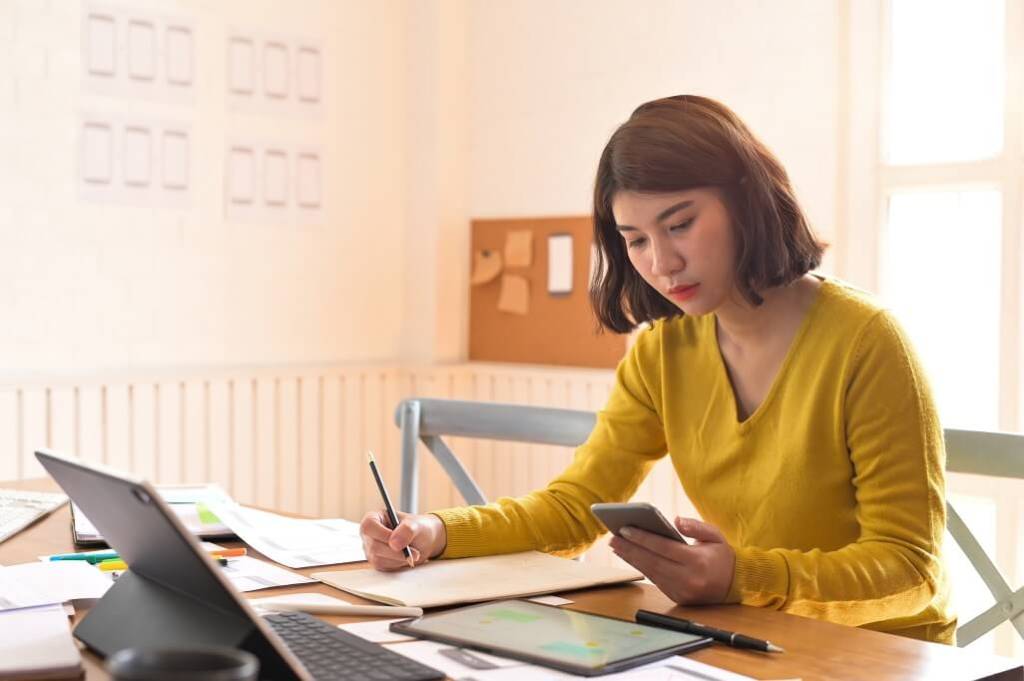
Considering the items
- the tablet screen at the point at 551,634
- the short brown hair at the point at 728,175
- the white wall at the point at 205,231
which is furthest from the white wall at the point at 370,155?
the tablet screen at the point at 551,634

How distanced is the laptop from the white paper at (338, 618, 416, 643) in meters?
0.03

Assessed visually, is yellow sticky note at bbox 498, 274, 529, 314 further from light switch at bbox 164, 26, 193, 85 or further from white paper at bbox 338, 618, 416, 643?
white paper at bbox 338, 618, 416, 643

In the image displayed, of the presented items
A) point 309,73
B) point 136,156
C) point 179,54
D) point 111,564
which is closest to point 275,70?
point 309,73

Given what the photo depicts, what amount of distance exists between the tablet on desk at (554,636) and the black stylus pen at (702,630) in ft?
0.05

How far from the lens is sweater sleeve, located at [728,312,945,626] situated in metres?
1.30

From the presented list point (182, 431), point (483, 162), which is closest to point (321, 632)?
point (182, 431)

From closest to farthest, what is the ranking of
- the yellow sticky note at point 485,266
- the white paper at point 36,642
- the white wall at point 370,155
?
the white paper at point 36,642 → the white wall at point 370,155 → the yellow sticky note at point 485,266

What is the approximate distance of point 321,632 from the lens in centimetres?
109

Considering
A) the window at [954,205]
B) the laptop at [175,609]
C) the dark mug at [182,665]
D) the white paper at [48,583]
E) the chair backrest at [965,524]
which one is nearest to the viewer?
the dark mug at [182,665]

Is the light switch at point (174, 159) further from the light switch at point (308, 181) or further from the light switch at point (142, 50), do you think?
the light switch at point (308, 181)

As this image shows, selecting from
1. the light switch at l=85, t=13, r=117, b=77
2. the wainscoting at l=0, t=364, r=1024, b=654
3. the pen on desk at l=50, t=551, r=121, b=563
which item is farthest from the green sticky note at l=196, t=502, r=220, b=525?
the light switch at l=85, t=13, r=117, b=77

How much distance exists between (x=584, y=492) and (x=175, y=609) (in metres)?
0.77

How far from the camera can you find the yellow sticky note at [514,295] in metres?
3.82

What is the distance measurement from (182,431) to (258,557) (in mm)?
2092
